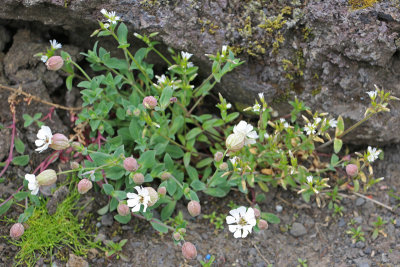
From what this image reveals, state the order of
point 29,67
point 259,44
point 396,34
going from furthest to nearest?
point 29,67 → point 259,44 → point 396,34

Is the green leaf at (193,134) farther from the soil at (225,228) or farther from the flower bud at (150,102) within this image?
the flower bud at (150,102)

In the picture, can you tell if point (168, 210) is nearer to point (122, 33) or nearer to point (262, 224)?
point (262, 224)

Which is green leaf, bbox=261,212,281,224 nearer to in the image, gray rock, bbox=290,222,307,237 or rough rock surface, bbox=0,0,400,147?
gray rock, bbox=290,222,307,237

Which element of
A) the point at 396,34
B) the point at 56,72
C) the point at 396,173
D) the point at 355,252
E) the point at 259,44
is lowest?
the point at 355,252

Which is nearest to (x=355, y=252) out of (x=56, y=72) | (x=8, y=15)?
(x=56, y=72)

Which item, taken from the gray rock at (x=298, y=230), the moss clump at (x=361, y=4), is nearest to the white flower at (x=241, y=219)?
the gray rock at (x=298, y=230)

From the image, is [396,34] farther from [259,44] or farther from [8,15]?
[8,15]

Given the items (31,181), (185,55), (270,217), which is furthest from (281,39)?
(31,181)
